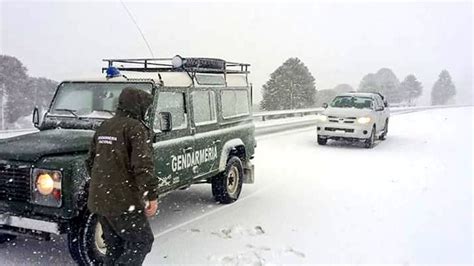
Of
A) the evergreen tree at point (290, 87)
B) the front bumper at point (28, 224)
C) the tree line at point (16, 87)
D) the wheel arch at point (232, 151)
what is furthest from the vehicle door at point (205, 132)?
the evergreen tree at point (290, 87)

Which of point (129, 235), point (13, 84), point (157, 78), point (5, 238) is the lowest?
point (5, 238)

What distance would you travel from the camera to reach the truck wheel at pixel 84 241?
185 inches

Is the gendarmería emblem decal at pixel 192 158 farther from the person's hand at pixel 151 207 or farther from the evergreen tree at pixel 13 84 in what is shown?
the evergreen tree at pixel 13 84

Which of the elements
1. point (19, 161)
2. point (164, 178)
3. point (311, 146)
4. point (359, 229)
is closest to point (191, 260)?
point (164, 178)

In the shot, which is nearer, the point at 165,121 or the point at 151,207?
the point at 151,207

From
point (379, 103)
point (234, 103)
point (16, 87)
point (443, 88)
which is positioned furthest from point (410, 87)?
point (234, 103)

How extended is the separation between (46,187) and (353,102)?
13.8 meters

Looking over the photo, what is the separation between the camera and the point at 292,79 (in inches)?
2643

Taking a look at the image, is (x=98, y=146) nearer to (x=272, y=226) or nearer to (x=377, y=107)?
(x=272, y=226)

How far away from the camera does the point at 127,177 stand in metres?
3.68

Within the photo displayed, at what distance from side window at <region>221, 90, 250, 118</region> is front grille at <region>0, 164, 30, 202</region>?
150 inches

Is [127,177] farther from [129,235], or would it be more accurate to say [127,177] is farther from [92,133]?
[92,133]

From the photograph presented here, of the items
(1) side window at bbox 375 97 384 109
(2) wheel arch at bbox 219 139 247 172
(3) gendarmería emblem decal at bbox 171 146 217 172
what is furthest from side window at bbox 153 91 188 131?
(1) side window at bbox 375 97 384 109

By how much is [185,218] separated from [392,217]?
3209 mm
